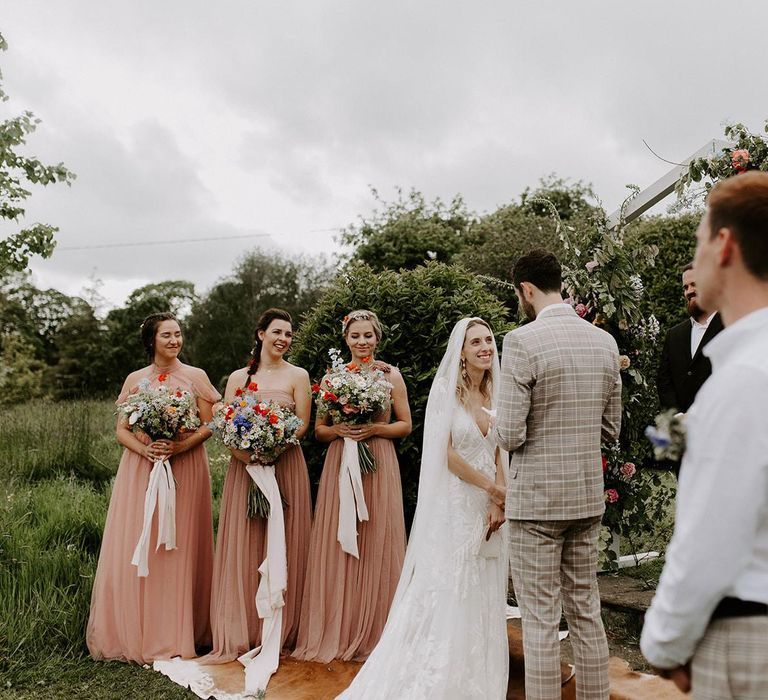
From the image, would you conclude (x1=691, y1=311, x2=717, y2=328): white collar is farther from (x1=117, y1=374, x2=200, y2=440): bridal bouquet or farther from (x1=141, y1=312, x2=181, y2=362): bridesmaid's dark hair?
(x1=141, y1=312, x2=181, y2=362): bridesmaid's dark hair

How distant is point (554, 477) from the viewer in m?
3.46

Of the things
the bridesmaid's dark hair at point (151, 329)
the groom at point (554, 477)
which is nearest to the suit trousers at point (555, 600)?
the groom at point (554, 477)

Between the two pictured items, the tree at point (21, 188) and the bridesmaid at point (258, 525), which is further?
the tree at point (21, 188)

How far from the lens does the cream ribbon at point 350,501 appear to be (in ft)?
16.6

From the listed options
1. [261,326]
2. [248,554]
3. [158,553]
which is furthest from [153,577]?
[261,326]

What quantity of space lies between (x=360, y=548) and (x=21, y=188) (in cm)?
588

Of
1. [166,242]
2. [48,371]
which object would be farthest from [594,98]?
[48,371]

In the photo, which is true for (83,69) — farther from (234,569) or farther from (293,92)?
(234,569)

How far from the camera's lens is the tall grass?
489 cm

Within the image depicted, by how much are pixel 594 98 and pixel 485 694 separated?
6368mm

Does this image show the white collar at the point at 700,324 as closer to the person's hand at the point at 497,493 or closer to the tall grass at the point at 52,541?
the person's hand at the point at 497,493

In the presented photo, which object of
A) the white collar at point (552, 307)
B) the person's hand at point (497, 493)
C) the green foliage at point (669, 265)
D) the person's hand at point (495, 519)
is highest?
the green foliage at point (669, 265)

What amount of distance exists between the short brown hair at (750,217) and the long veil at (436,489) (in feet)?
9.21

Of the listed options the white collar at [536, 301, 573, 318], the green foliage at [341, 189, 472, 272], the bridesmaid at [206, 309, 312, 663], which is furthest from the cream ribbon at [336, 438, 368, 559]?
the green foliage at [341, 189, 472, 272]
